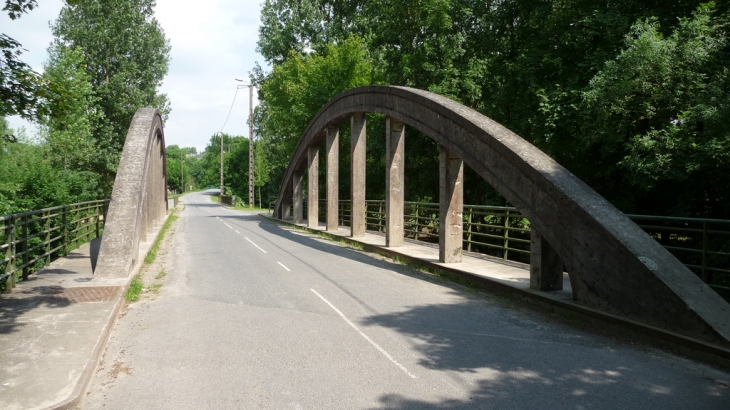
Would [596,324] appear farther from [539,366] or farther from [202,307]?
[202,307]

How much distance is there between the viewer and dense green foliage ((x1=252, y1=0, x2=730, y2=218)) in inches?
440

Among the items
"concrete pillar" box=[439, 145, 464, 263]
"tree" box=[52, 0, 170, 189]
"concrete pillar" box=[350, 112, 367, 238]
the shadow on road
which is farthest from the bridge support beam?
"tree" box=[52, 0, 170, 189]

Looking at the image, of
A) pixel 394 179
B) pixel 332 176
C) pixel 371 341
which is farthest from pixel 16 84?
pixel 332 176

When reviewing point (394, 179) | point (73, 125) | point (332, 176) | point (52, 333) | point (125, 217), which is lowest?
point (52, 333)

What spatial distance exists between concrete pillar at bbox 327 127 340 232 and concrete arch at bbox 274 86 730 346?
37.1 ft

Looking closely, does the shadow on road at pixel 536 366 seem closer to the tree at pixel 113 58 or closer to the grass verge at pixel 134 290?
the grass verge at pixel 134 290

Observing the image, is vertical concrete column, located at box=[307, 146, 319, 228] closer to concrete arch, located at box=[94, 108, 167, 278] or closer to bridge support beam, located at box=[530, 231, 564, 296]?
concrete arch, located at box=[94, 108, 167, 278]

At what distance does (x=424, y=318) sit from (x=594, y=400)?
3.31 metres

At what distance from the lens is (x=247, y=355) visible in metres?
6.08

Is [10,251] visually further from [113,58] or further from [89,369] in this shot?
[113,58]

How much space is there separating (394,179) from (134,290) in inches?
332

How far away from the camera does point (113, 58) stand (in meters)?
38.4

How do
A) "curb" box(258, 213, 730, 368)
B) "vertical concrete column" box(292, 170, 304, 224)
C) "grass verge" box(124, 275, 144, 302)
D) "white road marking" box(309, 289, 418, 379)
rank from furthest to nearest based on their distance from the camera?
A: 1. "vertical concrete column" box(292, 170, 304, 224)
2. "grass verge" box(124, 275, 144, 302)
3. "curb" box(258, 213, 730, 368)
4. "white road marking" box(309, 289, 418, 379)

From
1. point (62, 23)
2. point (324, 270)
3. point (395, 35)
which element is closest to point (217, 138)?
point (62, 23)
